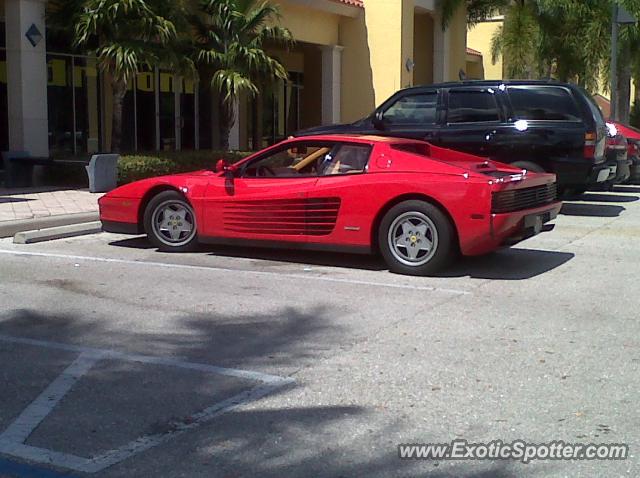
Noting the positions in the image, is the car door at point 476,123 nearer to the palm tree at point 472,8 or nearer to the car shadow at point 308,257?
the car shadow at point 308,257

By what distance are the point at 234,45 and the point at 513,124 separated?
7079 millimetres

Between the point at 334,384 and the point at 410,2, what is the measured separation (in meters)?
21.6

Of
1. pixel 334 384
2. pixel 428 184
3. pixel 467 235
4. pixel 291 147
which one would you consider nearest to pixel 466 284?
pixel 467 235

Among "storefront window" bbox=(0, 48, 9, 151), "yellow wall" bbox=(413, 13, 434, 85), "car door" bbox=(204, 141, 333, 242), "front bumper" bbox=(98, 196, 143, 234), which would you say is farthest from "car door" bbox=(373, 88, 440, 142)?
"yellow wall" bbox=(413, 13, 434, 85)

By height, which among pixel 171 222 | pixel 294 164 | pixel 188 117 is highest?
pixel 188 117

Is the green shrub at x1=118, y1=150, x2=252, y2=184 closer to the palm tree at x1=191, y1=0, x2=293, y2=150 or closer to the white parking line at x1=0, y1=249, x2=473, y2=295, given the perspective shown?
the palm tree at x1=191, y1=0, x2=293, y2=150

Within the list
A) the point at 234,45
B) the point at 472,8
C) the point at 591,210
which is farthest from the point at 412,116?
the point at 472,8

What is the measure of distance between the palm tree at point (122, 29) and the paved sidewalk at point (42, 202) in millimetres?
2398

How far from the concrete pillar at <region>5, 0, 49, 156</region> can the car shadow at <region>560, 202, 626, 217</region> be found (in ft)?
31.3

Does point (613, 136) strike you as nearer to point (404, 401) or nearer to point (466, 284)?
point (466, 284)

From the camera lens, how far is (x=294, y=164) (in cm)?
1014

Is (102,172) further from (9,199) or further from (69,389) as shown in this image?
(69,389)

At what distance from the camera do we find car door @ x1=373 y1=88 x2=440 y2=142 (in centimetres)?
1391

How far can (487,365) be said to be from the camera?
19.5 ft
